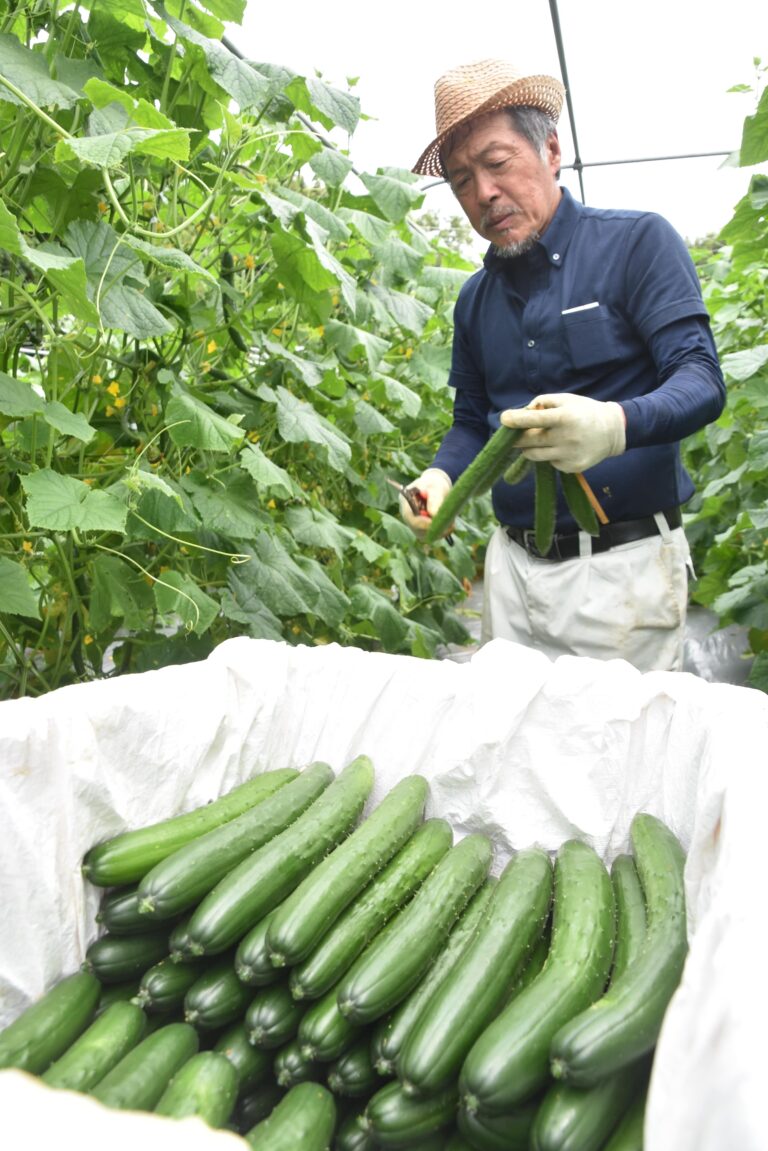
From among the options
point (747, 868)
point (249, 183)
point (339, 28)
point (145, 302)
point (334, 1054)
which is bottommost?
point (334, 1054)

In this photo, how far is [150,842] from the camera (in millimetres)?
1660

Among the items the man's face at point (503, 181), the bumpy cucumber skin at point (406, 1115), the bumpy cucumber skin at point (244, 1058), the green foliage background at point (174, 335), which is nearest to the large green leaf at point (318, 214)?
the green foliage background at point (174, 335)

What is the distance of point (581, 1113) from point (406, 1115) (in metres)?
0.24

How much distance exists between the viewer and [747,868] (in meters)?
1.09

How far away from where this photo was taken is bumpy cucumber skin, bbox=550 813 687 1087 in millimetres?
1102

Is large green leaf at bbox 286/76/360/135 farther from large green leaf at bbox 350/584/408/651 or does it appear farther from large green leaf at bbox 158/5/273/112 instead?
large green leaf at bbox 350/584/408/651

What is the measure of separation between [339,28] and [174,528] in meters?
4.23

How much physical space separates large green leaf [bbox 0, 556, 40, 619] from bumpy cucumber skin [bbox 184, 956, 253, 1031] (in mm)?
780

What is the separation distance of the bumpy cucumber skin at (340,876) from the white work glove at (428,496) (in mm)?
960

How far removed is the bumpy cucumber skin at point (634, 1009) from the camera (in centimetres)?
110

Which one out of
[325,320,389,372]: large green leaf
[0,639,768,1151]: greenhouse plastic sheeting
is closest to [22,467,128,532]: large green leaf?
[0,639,768,1151]: greenhouse plastic sheeting

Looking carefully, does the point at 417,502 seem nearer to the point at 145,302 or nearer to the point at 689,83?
the point at 145,302

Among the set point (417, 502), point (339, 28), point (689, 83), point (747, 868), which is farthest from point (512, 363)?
point (689, 83)

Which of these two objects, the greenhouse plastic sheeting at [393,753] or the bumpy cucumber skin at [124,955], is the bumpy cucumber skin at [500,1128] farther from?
the bumpy cucumber skin at [124,955]
